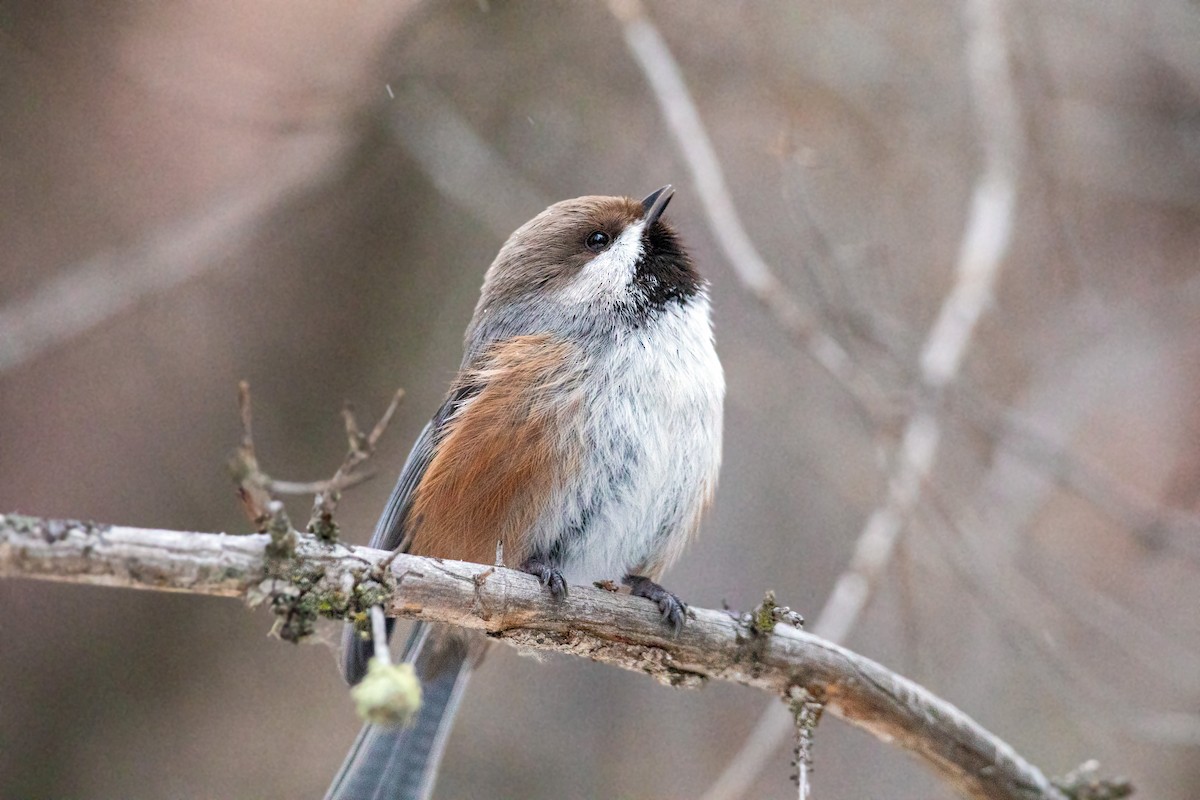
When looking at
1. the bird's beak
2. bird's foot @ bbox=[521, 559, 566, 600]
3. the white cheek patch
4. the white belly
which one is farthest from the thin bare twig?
the bird's beak

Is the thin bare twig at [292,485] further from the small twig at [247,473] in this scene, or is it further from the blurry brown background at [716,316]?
the blurry brown background at [716,316]

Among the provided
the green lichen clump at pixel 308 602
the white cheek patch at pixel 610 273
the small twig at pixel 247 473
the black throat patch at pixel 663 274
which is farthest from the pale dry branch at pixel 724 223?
the small twig at pixel 247 473

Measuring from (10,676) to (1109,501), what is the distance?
14.5ft

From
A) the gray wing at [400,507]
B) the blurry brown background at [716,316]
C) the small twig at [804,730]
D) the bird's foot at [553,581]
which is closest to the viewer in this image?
the small twig at [804,730]

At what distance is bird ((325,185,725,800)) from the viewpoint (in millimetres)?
3150

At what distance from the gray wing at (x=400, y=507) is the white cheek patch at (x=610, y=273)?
1.54 ft

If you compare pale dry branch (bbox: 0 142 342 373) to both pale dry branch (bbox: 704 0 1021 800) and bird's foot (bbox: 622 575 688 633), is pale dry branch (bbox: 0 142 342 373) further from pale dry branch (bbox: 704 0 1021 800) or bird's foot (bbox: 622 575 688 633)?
pale dry branch (bbox: 704 0 1021 800)

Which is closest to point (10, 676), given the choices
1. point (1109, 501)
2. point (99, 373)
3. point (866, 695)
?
point (99, 373)

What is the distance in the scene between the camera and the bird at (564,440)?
315 cm

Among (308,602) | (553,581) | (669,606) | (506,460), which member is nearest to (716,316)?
(506,460)

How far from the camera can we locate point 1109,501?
4266mm

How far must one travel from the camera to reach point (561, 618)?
275cm

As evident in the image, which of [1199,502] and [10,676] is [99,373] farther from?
[1199,502]

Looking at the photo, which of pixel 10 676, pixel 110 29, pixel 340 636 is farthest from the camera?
pixel 110 29
